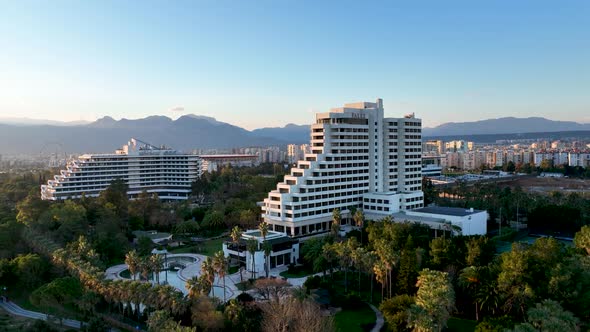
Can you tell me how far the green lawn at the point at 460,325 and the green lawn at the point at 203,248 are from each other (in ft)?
111

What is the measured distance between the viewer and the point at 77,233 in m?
61.2

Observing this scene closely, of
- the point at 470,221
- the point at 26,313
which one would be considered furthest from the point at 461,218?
the point at 26,313

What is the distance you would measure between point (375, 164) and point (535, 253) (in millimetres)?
38900

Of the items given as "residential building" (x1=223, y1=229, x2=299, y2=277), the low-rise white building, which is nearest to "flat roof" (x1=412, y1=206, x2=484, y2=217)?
the low-rise white building

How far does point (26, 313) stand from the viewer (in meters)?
43.1

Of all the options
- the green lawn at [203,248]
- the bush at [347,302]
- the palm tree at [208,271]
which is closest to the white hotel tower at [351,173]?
the green lawn at [203,248]

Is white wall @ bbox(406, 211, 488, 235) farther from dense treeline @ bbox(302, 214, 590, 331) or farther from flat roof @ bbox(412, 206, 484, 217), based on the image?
dense treeline @ bbox(302, 214, 590, 331)

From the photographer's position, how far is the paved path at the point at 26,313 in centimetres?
3984

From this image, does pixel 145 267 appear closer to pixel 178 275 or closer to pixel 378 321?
pixel 178 275

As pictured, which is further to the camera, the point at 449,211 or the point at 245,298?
the point at 449,211

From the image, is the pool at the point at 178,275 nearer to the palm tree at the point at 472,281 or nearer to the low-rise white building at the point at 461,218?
the palm tree at the point at 472,281

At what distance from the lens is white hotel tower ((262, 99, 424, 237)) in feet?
228

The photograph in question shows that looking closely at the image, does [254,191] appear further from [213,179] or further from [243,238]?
[243,238]

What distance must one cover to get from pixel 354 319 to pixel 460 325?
8.32 m
